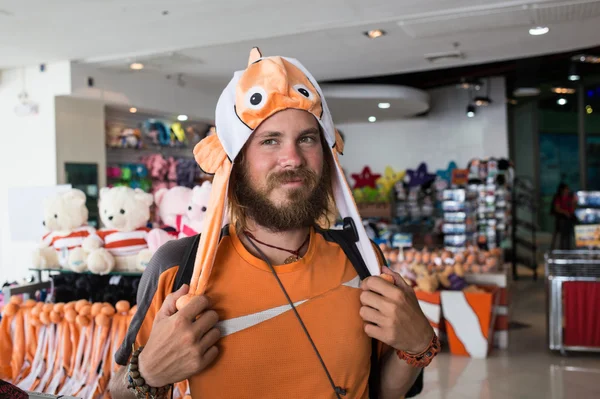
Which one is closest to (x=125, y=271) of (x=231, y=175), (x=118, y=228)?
(x=118, y=228)

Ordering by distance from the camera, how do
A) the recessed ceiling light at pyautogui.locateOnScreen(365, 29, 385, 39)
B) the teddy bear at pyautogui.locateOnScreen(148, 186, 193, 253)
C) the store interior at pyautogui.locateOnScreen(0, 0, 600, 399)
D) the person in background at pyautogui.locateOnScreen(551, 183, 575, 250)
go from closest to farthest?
the store interior at pyautogui.locateOnScreen(0, 0, 600, 399)
the teddy bear at pyautogui.locateOnScreen(148, 186, 193, 253)
the recessed ceiling light at pyautogui.locateOnScreen(365, 29, 385, 39)
the person in background at pyautogui.locateOnScreen(551, 183, 575, 250)

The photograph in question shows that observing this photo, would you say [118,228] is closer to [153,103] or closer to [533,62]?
[153,103]

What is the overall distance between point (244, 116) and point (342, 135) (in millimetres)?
5346

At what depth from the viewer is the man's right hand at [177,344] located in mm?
1196

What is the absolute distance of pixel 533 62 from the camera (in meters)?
9.30

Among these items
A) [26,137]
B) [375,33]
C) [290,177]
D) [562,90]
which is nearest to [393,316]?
[290,177]

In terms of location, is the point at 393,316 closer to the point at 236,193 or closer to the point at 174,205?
the point at 236,193

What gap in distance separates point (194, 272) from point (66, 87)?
645 centimetres

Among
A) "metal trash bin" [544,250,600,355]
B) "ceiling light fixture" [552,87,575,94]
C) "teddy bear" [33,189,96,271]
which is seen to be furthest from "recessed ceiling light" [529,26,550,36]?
"ceiling light fixture" [552,87,575,94]

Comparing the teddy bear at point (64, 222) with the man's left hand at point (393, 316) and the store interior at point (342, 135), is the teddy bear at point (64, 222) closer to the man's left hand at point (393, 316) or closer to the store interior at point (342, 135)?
the store interior at point (342, 135)

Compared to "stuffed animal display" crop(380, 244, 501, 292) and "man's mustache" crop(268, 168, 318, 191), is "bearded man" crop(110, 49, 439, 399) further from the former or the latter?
"stuffed animal display" crop(380, 244, 501, 292)

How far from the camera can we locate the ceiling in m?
5.00

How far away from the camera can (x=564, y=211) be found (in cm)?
991

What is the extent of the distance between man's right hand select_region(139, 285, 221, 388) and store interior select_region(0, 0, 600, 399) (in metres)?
1.65
